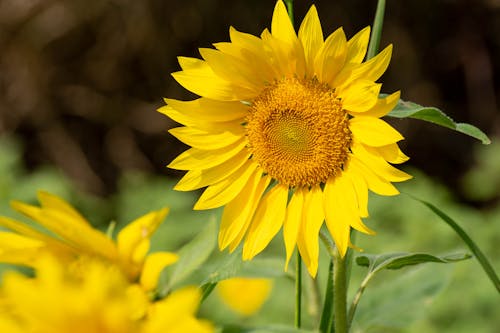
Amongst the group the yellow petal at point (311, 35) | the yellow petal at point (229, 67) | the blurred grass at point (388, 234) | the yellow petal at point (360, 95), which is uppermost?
the yellow petal at point (311, 35)

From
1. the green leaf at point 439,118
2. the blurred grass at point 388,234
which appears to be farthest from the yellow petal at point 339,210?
the blurred grass at point 388,234

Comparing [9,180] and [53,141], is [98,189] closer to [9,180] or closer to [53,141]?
[53,141]

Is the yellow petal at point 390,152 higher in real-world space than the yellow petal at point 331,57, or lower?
lower

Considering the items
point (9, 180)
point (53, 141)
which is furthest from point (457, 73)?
point (9, 180)

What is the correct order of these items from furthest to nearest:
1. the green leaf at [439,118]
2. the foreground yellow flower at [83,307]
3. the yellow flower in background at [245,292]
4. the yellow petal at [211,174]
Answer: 1. the yellow flower in background at [245,292]
2. the yellow petal at [211,174]
3. the green leaf at [439,118]
4. the foreground yellow flower at [83,307]

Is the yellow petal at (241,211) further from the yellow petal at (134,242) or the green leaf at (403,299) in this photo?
the green leaf at (403,299)

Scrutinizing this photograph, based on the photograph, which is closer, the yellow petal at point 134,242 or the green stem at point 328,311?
the yellow petal at point 134,242

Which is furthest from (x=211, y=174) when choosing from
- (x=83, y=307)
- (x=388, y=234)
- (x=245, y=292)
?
(x=388, y=234)
